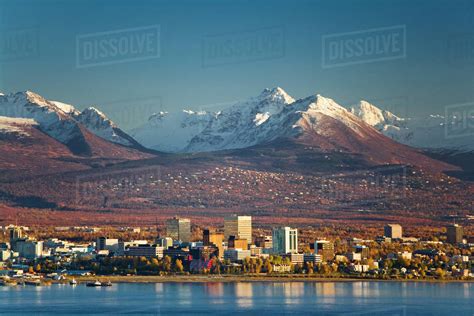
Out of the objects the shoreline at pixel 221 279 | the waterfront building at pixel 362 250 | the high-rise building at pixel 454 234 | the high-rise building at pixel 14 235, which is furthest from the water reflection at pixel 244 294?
the high-rise building at pixel 454 234

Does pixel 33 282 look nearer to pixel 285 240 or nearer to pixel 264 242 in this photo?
pixel 285 240

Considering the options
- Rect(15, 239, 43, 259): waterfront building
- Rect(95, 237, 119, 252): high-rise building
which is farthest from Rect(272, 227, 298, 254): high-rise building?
Rect(15, 239, 43, 259): waterfront building

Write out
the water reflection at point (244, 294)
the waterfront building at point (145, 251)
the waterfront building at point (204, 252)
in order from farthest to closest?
the waterfront building at point (145, 251), the waterfront building at point (204, 252), the water reflection at point (244, 294)

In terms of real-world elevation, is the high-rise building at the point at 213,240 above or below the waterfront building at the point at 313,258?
above

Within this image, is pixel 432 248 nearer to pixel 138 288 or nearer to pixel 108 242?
pixel 108 242

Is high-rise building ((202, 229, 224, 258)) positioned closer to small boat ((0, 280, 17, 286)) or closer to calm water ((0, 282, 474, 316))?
small boat ((0, 280, 17, 286))

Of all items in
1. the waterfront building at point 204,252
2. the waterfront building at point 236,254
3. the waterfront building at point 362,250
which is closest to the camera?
the waterfront building at point 204,252

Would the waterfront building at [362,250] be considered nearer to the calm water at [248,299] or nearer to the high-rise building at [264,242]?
the high-rise building at [264,242]
